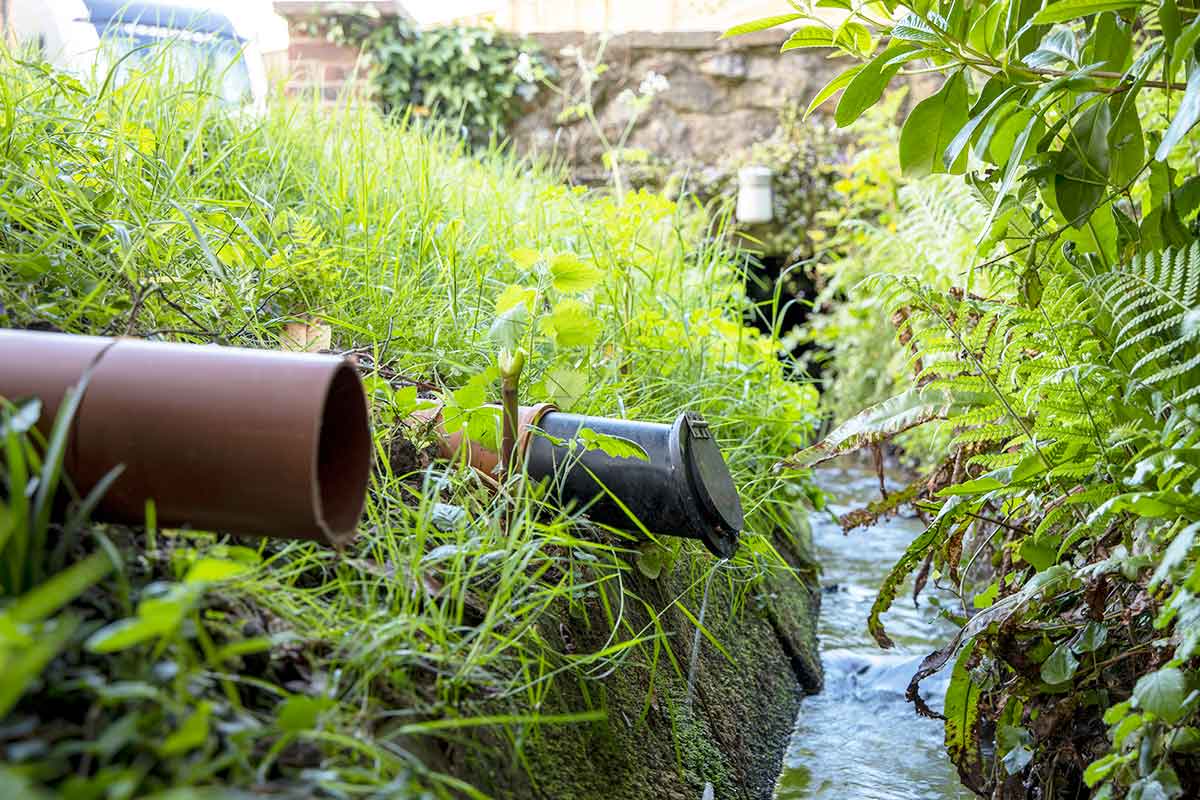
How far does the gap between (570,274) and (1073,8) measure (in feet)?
3.15

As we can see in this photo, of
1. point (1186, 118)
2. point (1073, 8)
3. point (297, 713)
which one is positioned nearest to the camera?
point (297, 713)

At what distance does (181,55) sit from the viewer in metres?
3.06

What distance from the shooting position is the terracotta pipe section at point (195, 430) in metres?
1.05

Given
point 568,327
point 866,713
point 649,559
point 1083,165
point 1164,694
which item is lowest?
point 866,713

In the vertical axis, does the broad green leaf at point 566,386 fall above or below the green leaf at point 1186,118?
below

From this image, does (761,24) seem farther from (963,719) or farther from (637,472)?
(963,719)

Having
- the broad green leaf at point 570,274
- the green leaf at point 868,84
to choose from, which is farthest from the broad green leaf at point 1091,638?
the broad green leaf at point 570,274

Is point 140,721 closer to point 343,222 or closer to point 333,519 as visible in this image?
point 333,519

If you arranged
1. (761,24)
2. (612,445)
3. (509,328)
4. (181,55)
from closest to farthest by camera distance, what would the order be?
(612,445) < (761,24) < (509,328) < (181,55)

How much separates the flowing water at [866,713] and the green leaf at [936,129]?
831 mm

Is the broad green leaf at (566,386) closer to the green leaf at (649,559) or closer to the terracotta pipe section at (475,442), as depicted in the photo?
the terracotta pipe section at (475,442)

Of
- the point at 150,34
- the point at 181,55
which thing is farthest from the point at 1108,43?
the point at 150,34

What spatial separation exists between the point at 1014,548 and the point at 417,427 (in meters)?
1.06

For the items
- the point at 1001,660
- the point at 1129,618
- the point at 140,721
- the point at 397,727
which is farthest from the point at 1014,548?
the point at 140,721
